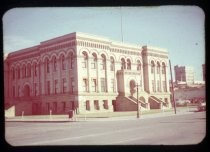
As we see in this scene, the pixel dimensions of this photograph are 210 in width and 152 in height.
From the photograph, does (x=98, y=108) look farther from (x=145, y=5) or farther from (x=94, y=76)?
(x=145, y=5)

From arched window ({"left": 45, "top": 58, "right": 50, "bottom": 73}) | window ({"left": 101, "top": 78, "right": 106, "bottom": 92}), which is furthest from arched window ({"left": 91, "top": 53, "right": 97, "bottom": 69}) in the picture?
arched window ({"left": 45, "top": 58, "right": 50, "bottom": 73})

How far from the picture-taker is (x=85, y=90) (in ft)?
56.2

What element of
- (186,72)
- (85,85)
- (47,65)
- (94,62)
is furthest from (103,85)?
(186,72)

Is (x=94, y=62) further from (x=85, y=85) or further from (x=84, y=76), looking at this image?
(x=85, y=85)

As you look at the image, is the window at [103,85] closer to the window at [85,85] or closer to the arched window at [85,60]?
the window at [85,85]

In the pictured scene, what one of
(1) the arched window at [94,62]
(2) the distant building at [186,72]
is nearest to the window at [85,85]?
(1) the arched window at [94,62]

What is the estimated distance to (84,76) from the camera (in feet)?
54.1

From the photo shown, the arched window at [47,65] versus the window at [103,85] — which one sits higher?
the arched window at [47,65]

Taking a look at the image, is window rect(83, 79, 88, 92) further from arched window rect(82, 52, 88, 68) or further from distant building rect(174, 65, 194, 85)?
distant building rect(174, 65, 194, 85)

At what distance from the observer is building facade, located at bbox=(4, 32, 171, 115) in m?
13.1

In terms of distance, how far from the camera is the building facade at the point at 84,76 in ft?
43.0

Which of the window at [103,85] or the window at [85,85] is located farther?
the window at [103,85]

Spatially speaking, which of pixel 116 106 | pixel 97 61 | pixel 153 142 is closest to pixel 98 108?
pixel 116 106

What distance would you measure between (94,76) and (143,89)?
3197 mm
